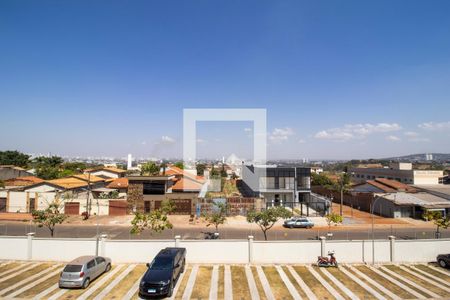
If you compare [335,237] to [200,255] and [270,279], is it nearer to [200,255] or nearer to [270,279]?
[270,279]

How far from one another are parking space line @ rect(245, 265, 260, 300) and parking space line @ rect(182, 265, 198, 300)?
12.5 ft

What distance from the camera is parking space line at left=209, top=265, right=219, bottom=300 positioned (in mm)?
16438

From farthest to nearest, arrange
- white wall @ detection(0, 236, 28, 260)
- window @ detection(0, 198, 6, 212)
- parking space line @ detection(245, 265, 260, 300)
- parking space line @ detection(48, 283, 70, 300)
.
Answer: window @ detection(0, 198, 6, 212) < white wall @ detection(0, 236, 28, 260) < parking space line @ detection(245, 265, 260, 300) < parking space line @ detection(48, 283, 70, 300)

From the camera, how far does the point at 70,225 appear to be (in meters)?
36.5

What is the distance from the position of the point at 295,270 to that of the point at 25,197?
45.5 m

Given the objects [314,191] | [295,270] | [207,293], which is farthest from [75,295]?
[314,191]

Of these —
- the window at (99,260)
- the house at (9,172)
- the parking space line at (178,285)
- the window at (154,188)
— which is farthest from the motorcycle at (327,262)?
the house at (9,172)

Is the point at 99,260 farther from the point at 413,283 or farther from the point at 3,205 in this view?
the point at 3,205

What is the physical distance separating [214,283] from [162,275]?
12.7 feet

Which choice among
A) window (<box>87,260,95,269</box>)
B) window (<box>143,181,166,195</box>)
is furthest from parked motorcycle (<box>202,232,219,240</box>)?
window (<box>143,181,166,195</box>)

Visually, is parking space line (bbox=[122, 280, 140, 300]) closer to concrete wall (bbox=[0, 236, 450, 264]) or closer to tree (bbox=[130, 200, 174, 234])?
concrete wall (bbox=[0, 236, 450, 264])

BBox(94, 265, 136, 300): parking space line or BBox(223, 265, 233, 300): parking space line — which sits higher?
BBox(94, 265, 136, 300): parking space line

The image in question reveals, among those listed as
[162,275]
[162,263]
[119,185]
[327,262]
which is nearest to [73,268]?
[162,263]

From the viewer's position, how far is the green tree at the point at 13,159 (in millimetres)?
105438
